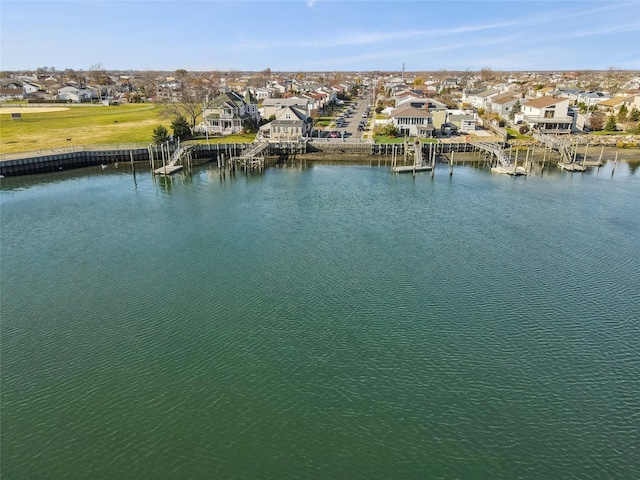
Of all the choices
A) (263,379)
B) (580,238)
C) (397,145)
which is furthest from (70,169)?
(580,238)

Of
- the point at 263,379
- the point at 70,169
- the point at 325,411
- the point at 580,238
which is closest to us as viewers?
the point at 325,411

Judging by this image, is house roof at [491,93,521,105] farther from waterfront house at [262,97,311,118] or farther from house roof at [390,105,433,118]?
waterfront house at [262,97,311,118]

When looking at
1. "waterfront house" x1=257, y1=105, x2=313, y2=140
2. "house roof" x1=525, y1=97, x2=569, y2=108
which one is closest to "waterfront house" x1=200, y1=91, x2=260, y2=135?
"waterfront house" x1=257, y1=105, x2=313, y2=140

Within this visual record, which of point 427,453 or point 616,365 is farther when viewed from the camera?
point 616,365

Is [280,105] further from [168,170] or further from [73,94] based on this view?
[73,94]

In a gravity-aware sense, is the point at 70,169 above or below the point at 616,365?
above

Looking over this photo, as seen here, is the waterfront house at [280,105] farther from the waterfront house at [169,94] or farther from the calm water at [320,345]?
the calm water at [320,345]

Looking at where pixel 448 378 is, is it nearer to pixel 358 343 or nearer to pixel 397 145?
pixel 358 343
